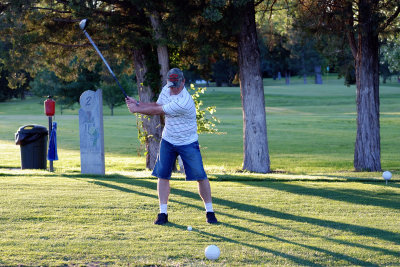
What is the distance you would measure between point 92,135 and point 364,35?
28.9 ft

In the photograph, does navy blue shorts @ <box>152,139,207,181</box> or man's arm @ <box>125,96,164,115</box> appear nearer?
man's arm @ <box>125,96,164,115</box>

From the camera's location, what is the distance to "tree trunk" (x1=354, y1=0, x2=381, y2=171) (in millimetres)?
17078

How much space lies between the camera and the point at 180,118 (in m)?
Result: 6.96

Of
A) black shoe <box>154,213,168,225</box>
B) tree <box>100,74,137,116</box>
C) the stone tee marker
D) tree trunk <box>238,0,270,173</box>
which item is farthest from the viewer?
tree <box>100,74,137,116</box>

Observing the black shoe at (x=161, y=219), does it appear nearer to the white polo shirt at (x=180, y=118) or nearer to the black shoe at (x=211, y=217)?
the black shoe at (x=211, y=217)

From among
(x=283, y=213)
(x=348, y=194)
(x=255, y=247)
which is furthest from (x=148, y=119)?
(x=255, y=247)

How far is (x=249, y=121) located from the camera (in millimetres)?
16234

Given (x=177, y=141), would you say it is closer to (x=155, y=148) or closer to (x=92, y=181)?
(x=92, y=181)

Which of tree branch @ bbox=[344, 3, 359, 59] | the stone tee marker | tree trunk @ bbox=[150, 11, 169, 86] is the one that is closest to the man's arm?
the stone tee marker

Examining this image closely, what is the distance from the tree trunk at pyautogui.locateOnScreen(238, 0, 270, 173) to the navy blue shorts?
30.0ft

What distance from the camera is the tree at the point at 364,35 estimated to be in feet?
52.4

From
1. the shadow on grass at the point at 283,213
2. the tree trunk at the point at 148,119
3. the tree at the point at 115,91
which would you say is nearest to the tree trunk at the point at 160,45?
the tree trunk at the point at 148,119

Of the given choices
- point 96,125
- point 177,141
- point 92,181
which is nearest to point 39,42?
point 96,125

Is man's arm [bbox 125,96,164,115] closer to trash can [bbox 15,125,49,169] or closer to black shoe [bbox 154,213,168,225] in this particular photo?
black shoe [bbox 154,213,168,225]
